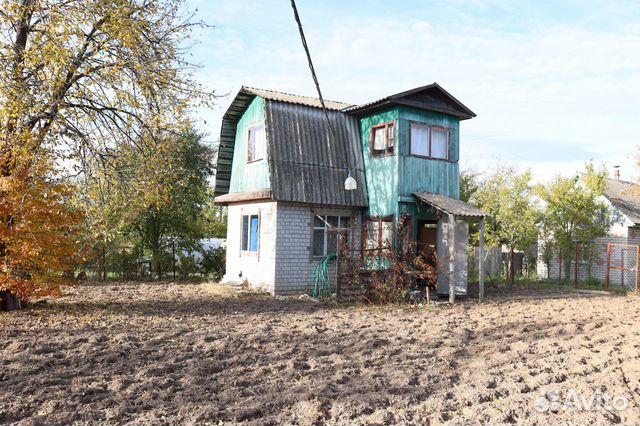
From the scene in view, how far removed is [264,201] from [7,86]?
757 centimetres

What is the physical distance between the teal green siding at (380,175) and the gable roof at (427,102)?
36cm

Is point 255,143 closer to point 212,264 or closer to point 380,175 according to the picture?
point 380,175

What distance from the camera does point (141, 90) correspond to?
433 inches

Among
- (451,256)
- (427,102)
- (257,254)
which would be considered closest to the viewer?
(451,256)

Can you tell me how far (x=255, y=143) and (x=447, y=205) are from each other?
20.6 feet

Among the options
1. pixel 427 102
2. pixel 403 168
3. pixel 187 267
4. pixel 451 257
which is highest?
pixel 427 102

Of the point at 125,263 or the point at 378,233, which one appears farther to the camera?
the point at 125,263

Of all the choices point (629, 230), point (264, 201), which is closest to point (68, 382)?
point (264, 201)

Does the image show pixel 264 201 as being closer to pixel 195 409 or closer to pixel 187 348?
pixel 187 348

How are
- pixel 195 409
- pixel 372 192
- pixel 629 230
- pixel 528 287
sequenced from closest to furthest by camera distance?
pixel 195 409
pixel 372 192
pixel 528 287
pixel 629 230

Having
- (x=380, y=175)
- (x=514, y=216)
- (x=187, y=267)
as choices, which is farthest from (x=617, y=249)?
(x=187, y=267)

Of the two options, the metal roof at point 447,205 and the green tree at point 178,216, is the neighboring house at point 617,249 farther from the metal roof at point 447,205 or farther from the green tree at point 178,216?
the green tree at point 178,216

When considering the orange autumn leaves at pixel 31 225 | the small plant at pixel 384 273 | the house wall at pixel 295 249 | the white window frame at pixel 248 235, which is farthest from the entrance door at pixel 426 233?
the orange autumn leaves at pixel 31 225

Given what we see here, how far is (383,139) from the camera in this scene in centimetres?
1549
